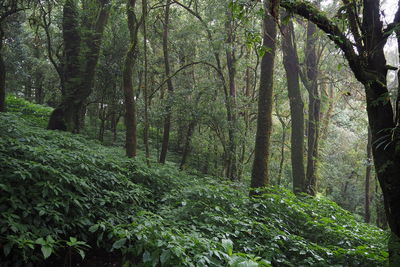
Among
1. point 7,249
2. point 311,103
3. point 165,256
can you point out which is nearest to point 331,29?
point 165,256

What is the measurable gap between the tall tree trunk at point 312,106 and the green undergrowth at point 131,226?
5584 mm

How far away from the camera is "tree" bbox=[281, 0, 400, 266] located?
351 cm

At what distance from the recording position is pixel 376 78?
3789mm

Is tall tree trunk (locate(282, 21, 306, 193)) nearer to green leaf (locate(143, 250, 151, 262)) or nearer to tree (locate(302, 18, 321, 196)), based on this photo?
tree (locate(302, 18, 321, 196))

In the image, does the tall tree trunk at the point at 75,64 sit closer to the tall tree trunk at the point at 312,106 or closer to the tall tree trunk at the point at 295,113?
the tall tree trunk at the point at 295,113

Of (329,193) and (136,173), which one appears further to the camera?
(329,193)

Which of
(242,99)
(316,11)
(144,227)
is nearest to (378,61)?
(316,11)

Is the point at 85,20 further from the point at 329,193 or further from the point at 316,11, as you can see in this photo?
the point at 329,193

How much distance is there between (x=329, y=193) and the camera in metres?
23.6

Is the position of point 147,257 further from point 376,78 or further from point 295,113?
point 295,113

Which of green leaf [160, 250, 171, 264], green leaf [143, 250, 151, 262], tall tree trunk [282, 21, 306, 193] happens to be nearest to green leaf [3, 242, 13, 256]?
green leaf [143, 250, 151, 262]

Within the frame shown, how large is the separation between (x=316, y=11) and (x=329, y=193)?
22.3 meters

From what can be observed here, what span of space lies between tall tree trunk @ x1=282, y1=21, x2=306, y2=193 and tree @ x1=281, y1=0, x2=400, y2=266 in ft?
19.2

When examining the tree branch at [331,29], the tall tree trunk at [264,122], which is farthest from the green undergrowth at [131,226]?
the tree branch at [331,29]
